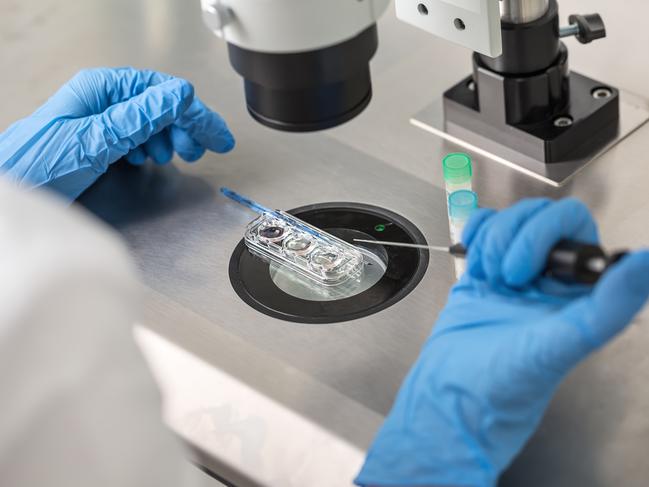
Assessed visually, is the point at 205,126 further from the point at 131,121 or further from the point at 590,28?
the point at 590,28

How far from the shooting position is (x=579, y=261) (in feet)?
3.41

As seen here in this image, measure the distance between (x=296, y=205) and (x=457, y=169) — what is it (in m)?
0.24

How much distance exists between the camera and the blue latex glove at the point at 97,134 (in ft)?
5.01

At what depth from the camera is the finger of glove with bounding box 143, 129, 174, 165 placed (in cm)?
162

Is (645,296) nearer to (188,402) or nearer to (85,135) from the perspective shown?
(188,402)

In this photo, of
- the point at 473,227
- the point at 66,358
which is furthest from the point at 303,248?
the point at 66,358

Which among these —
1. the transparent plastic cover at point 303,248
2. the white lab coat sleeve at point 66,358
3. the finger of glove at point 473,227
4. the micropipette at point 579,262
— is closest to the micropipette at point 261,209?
the transparent plastic cover at point 303,248

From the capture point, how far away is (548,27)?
1463 mm

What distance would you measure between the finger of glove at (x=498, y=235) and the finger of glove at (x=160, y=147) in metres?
0.64

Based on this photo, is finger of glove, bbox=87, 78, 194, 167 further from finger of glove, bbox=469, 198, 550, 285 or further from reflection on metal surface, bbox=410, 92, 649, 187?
finger of glove, bbox=469, 198, 550, 285

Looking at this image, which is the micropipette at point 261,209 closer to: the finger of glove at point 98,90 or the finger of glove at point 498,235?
the finger of glove at point 98,90

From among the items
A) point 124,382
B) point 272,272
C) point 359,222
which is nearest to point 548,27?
point 359,222

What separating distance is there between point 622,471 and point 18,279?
0.69 m

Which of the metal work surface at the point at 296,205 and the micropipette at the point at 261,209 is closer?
the metal work surface at the point at 296,205
